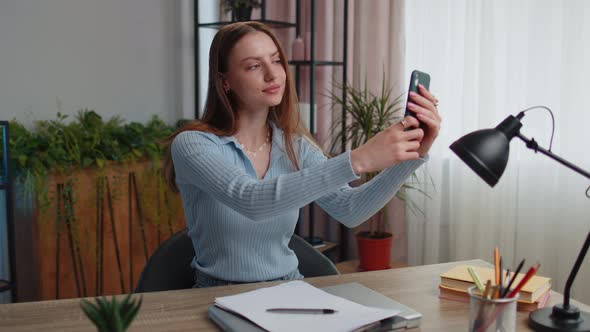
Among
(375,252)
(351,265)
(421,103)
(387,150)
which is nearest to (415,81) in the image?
(421,103)

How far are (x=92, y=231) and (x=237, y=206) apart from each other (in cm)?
164

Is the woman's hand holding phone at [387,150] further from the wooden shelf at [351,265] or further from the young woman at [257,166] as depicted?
the wooden shelf at [351,265]

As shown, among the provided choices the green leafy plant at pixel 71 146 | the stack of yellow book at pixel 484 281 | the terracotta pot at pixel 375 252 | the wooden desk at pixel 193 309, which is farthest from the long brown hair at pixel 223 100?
the terracotta pot at pixel 375 252

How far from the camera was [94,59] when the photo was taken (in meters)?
3.00

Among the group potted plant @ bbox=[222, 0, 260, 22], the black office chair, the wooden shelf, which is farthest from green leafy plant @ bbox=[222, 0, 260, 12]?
the black office chair

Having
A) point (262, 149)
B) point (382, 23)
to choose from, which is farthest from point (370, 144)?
point (382, 23)

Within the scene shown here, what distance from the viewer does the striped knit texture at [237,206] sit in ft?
4.39

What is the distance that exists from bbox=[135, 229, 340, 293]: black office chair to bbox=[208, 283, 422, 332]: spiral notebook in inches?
13.1

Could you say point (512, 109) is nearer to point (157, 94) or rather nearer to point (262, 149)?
point (262, 149)

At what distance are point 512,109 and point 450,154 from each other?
417mm

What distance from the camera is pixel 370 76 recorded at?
319 cm

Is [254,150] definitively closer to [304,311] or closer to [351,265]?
[304,311]

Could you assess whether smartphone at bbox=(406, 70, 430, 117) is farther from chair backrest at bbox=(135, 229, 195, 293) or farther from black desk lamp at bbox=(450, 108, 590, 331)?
chair backrest at bbox=(135, 229, 195, 293)

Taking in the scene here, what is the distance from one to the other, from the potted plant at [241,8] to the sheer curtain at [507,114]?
828mm
